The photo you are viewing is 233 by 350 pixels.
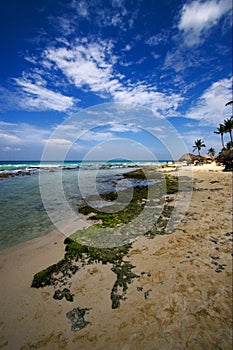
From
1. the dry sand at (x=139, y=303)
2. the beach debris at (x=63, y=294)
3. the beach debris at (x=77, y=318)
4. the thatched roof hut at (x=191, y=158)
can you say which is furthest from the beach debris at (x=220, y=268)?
the thatched roof hut at (x=191, y=158)

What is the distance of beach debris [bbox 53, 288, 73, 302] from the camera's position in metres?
3.87

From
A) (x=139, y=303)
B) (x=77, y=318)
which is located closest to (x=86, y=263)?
(x=77, y=318)

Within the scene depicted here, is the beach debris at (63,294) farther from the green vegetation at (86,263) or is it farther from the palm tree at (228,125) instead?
the palm tree at (228,125)

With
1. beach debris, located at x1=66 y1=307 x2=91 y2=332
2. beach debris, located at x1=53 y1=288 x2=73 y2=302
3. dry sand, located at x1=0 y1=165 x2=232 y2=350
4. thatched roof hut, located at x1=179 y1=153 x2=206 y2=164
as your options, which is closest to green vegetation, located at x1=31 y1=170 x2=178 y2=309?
beach debris, located at x1=53 y1=288 x2=73 y2=302

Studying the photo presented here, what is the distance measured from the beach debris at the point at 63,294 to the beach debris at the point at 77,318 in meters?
0.32

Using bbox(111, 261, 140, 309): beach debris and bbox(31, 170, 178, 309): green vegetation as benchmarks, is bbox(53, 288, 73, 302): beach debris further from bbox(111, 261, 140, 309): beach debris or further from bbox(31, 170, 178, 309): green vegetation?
bbox(111, 261, 140, 309): beach debris

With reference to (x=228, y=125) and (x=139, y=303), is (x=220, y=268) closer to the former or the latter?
(x=139, y=303)

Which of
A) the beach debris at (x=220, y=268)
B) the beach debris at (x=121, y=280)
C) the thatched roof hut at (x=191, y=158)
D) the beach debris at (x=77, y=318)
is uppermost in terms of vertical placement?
the thatched roof hut at (x=191, y=158)

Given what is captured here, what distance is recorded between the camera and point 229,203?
9.87m

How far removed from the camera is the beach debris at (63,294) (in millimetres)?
3871

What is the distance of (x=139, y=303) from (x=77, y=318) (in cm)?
121

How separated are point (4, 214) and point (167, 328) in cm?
939

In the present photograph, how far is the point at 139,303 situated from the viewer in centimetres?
359

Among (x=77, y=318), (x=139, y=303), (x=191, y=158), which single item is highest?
(x=191, y=158)
